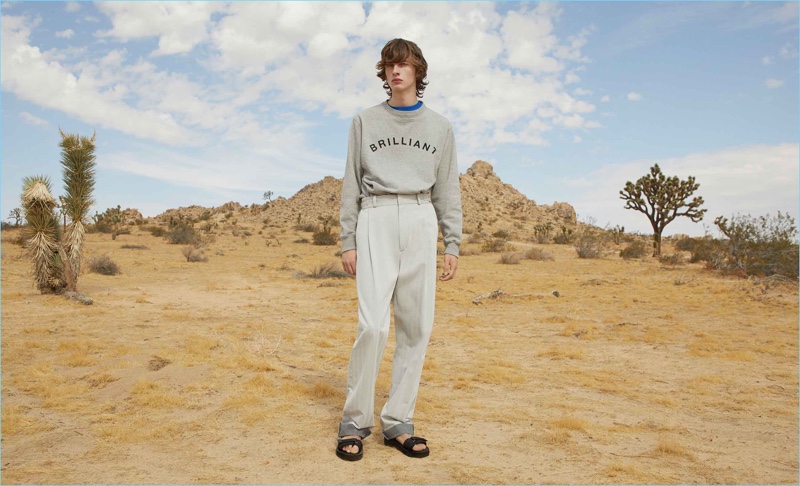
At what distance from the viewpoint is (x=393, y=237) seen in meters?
3.14

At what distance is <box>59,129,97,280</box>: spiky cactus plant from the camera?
32.7 ft

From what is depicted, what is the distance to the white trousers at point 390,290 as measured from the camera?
3096 millimetres

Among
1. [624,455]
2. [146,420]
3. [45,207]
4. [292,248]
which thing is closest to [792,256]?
[624,455]

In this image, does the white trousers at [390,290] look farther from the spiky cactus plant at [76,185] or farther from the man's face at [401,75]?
the spiky cactus plant at [76,185]

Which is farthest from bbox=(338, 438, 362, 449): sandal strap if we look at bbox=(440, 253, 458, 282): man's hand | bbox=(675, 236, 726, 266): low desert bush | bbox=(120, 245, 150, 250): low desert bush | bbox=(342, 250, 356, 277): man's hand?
bbox=(120, 245, 150, 250): low desert bush

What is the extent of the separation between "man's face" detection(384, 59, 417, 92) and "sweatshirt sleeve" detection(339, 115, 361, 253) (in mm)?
289

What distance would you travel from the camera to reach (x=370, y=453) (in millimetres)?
3156

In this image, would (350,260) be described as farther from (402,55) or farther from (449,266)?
(402,55)

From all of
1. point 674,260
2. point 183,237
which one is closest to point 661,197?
point 674,260

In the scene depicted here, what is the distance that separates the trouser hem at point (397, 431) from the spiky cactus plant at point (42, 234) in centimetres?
908

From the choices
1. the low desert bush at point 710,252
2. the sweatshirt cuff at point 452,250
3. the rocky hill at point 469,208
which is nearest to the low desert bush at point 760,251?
the low desert bush at point 710,252

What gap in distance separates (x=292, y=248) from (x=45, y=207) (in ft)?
49.6

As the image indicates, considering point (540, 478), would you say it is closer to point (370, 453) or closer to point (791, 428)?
point (370, 453)

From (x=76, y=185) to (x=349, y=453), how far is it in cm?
914
